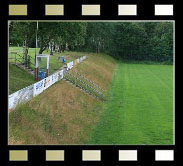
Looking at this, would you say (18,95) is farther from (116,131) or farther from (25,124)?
(116,131)

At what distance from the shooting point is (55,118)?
17.0m

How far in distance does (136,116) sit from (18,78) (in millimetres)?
7696

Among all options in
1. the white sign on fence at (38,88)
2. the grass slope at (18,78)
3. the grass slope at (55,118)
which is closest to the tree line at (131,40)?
the grass slope at (18,78)

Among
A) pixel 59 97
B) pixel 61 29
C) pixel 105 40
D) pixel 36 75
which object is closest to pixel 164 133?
pixel 59 97

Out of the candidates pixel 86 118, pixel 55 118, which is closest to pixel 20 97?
pixel 55 118

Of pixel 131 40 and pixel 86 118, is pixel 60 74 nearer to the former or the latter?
pixel 86 118

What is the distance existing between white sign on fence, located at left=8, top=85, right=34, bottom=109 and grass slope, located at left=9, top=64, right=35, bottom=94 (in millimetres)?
2468

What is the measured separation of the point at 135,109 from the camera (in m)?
23.3

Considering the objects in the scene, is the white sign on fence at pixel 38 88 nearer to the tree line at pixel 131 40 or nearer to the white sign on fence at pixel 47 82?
the white sign on fence at pixel 47 82

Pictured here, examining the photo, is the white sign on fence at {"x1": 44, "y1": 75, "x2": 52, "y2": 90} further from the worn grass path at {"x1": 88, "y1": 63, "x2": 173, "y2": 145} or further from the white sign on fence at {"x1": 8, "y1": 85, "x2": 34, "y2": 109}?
the worn grass path at {"x1": 88, "y1": 63, "x2": 173, "y2": 145}

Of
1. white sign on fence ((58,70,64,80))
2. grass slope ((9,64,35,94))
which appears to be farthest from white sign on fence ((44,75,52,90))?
white sign on fence ((58,70,64,80))

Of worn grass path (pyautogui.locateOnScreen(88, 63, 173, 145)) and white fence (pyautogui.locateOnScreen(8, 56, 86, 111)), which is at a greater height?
white fence (pyautogui.locateOnScreen(8, 56, 86, 111))

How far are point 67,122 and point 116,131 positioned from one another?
2.47m

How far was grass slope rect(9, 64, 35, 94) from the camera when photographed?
64.9 feet
